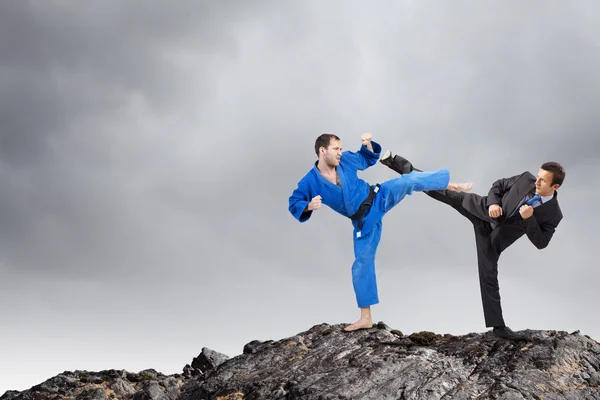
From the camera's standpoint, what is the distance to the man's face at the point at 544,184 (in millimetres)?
8430

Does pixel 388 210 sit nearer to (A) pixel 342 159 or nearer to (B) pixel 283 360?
(A) pixel 342 159

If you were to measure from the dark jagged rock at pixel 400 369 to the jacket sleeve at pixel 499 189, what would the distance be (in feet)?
6.36

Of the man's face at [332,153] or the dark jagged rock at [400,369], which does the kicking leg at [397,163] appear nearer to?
the man's face at [332,153]

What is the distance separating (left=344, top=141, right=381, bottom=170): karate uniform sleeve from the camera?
9.91m

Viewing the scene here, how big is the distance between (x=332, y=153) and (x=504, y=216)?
2.51 meters

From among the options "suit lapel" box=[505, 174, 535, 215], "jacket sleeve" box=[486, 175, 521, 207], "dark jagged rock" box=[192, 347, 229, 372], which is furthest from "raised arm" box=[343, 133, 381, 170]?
"dark jagged rock" box=[192, 347, 229, 372]

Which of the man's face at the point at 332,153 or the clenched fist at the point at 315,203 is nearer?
the clenched fist at the point at 315,203

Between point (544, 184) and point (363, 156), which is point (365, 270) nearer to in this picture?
point (363, 156)

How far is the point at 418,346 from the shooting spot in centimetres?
948

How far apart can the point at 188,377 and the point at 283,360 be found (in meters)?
2.99

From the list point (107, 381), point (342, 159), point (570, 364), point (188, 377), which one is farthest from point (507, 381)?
point (107, 381)

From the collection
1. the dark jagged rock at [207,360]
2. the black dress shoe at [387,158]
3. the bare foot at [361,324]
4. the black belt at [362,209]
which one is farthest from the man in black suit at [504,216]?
the dark jagged rock at [207,360]

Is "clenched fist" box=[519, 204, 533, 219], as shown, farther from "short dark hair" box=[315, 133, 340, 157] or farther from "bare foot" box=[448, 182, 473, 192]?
"short dark hair" box=[315, 133, 340, 157]

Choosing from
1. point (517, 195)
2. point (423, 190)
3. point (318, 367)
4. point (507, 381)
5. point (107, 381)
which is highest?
point (423, 190)
